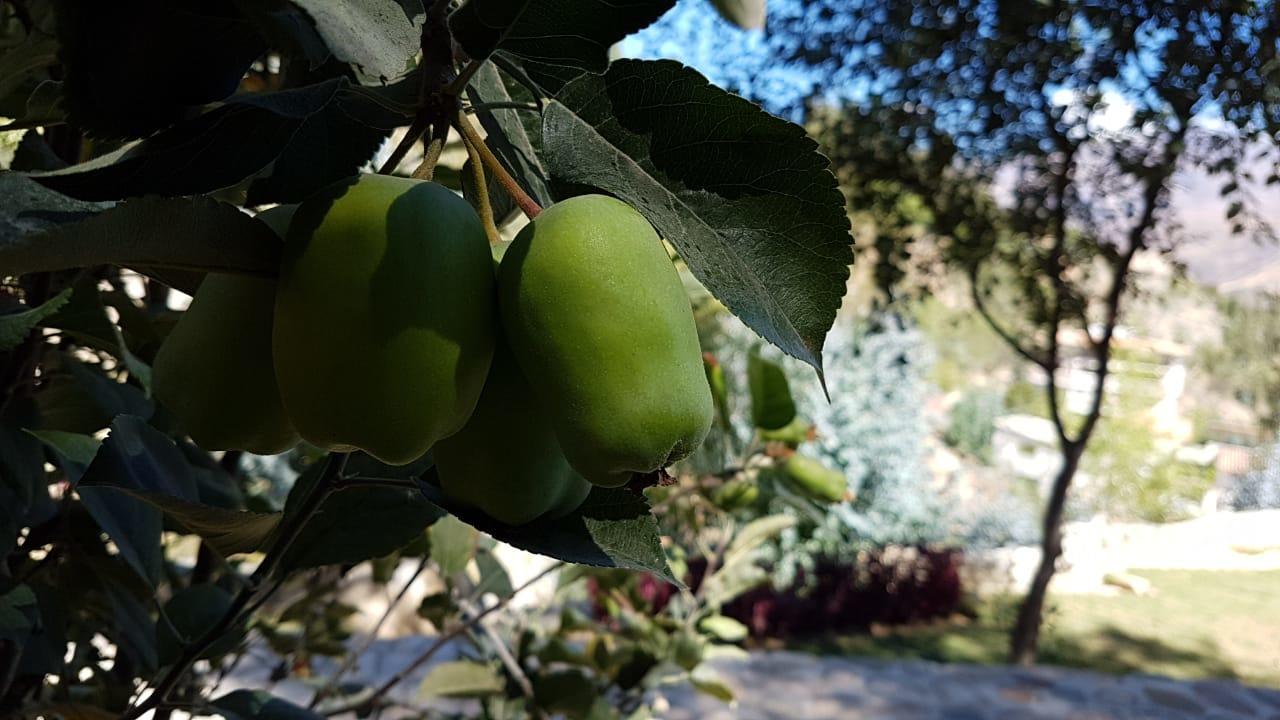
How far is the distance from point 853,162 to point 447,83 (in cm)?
408

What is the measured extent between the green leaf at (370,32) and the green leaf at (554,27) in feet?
0.05

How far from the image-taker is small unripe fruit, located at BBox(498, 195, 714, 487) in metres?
0.23

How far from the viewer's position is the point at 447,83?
253mm

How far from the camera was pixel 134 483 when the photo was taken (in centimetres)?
37

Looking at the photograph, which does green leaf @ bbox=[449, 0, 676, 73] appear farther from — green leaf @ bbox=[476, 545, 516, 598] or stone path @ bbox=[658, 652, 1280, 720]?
stone path @ bbox=[658, 652, 1280, 720]

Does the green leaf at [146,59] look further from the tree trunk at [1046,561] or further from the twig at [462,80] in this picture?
the tree trunk at [1046,561]

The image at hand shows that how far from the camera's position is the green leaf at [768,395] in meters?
0.90

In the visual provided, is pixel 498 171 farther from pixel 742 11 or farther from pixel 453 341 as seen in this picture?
pixel 742 11

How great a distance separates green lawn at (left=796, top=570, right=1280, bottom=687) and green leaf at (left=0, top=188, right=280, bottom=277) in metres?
5.20

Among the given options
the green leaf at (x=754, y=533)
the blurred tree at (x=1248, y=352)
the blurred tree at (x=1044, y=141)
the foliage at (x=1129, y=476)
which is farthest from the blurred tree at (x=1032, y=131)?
the blurred tree at (x=1248, y=352)

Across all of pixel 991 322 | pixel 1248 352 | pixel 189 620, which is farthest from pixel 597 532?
pixel 1248 352

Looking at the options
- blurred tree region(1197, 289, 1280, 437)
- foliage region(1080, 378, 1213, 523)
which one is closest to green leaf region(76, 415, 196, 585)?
foliage region(1080, 378, 1213, 523)

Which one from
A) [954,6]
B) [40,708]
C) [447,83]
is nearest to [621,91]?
[447,83]

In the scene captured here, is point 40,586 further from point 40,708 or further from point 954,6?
point 954,6
